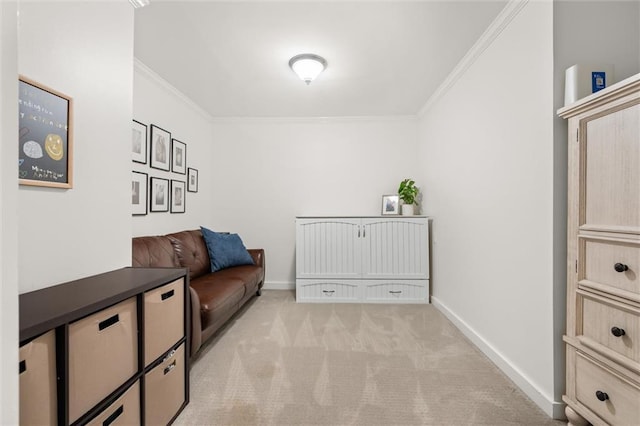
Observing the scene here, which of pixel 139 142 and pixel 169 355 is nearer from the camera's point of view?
pixel 169 355

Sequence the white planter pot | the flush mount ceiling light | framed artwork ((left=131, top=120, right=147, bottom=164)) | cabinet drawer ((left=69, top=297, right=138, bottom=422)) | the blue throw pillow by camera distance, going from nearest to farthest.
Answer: cabinet drawer ((left=69, top=297, right=138, bottom=422)) < the flush mount ceiling light < framed artwork ((left=131, top=120, right=147, bottom=164)) < the blue throw pillow < the white planter pot

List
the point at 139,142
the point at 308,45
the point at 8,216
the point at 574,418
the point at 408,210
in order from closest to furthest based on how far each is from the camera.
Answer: the point at 8,216, the point at 574,418, the point at 308,45, the point at 139,142, the point at 408,210

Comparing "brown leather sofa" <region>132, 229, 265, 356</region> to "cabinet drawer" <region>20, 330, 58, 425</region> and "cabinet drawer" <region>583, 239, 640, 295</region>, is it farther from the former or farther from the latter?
"cabinet drawer" <region>583, 239, 640, 295</region>

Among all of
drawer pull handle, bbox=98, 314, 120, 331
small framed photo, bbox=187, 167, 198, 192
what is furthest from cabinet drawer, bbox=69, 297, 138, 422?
small framed photo, bbox=187, 167, 198, 192

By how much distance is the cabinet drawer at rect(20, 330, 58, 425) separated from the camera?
2.95 ft

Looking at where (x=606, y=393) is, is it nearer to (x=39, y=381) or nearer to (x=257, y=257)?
(x=39, y=381)

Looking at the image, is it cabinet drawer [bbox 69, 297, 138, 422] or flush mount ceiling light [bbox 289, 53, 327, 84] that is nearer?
cabinet drawer [bbox 69, 297, 138, 422]

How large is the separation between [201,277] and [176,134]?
1.72 metres

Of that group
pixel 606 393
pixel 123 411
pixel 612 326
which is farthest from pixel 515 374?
pixel 123 411

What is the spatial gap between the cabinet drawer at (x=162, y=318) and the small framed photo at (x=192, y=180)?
2.55 m

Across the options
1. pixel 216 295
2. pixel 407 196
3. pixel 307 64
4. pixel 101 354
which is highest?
pixel 307 64

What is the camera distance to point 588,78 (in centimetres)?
158

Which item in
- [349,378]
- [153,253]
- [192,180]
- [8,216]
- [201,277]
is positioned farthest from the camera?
[192,180]

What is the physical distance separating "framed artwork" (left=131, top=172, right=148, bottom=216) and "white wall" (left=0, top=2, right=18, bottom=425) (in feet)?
8.97
